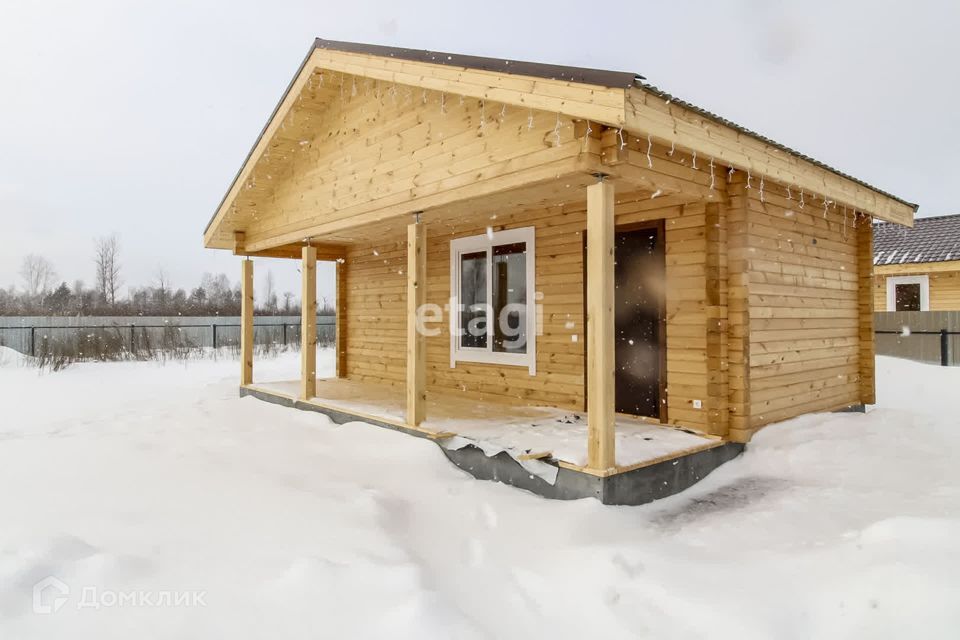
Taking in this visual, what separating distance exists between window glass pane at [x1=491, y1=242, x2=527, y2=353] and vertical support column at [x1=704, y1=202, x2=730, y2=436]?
7.59 ft

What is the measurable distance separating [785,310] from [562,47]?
96.2 m

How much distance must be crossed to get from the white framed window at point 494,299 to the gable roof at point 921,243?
1195cm

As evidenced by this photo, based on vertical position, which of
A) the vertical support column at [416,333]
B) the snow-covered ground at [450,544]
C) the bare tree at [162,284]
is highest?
the bare tree at [162,284]

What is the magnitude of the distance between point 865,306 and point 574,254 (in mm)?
4157

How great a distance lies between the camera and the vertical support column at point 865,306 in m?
7.33

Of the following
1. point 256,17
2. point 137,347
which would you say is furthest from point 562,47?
point 137,347

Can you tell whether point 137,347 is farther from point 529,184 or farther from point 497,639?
point 497,639

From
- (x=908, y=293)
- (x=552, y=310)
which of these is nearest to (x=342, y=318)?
(x=552, y=310)

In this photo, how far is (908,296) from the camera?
55.1 ft

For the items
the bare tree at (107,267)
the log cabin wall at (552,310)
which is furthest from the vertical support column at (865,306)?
the bare tree at (107,267)

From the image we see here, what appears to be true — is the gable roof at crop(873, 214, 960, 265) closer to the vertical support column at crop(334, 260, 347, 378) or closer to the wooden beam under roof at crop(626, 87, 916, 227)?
the wooden beam under roof at crop(626, 87, 916, 227)

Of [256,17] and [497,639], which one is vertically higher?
[256,17]

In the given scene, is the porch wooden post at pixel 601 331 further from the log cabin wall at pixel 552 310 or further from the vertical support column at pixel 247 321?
the vertical support column at pixel 247 321

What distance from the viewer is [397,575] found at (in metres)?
3.12
